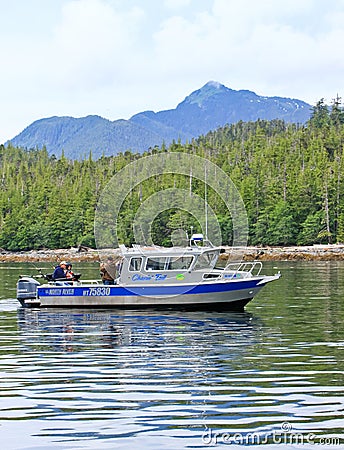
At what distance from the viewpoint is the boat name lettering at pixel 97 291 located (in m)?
42.4

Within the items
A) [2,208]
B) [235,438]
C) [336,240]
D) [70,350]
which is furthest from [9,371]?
[2,208]

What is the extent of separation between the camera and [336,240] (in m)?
136

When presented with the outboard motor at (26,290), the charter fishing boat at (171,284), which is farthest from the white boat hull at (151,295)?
the outboard motor at (26,290)

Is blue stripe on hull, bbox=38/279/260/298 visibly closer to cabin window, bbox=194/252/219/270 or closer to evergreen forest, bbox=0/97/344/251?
cabin window, bbox=194/252/219/270

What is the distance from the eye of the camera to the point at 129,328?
114 ft

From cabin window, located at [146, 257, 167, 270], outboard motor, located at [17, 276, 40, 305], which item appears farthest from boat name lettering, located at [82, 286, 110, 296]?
outboard motor, located at [17, 276, 40, 305]

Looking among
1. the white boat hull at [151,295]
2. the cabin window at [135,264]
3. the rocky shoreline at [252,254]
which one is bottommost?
the white boat hull at [151,295]

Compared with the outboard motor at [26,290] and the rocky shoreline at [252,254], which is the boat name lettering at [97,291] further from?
the rocky shoreline at [252,254]

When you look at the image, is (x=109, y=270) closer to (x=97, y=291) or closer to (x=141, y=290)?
(x=97, y=291)

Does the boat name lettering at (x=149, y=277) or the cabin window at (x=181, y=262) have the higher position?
the cabin window at (x=181, y=262)

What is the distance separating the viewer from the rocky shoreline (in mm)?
116250

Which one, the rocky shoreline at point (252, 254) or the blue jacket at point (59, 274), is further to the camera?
the rocky shoreline at point (252, 254)

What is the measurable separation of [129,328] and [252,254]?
294ft

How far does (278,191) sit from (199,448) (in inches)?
5496
